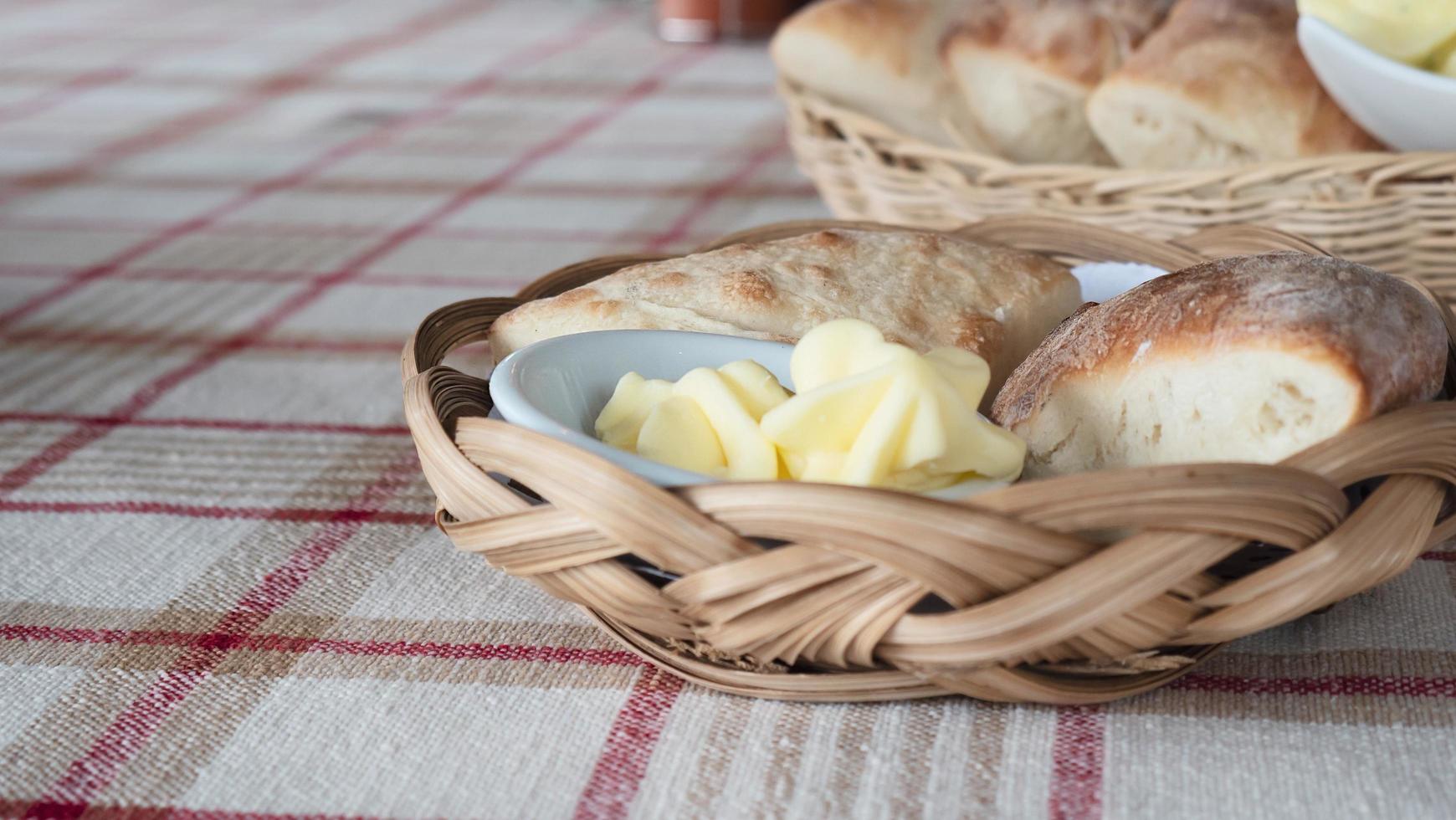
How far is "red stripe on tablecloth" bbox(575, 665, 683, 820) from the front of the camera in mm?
417

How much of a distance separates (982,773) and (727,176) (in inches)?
39.5

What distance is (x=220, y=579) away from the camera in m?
0.58

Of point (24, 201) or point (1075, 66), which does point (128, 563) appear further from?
point (24, 201)

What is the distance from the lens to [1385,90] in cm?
74

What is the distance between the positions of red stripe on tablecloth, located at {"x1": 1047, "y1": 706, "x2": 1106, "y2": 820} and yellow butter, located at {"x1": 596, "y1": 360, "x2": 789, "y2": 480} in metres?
0.12

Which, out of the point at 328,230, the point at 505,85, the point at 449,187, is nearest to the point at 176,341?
the point at 328,230

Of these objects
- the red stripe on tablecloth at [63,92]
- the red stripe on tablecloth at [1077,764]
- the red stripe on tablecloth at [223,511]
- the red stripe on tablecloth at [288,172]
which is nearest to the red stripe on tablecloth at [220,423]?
the red stripe on tablecloth at [223,511]

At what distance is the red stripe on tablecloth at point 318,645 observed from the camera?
1.65 ft

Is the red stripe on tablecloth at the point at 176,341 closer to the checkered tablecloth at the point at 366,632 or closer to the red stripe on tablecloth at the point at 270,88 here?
the checkered tablecloth at the point at 366,632

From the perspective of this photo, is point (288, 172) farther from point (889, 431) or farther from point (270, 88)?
point (889, 431)

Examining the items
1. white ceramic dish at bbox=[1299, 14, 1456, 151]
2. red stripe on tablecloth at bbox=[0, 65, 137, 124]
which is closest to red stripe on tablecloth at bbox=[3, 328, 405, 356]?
white ceramic dish at bbox=[1299, 14, 1456, 151]

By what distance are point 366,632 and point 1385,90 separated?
60cm

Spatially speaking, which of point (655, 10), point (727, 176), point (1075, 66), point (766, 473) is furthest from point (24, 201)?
point (655, 10)

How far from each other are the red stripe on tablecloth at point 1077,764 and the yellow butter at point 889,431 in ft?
0.27
